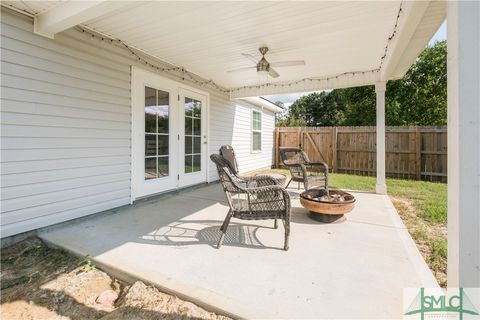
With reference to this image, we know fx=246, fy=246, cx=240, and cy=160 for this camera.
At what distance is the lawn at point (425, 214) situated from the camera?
8.14 feet

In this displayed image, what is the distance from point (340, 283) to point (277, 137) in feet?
29.2

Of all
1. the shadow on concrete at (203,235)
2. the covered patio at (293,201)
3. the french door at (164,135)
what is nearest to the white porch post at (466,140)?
the covered patio at (293,201)

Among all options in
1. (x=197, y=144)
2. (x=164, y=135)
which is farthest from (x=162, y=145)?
(x=197, y=144)

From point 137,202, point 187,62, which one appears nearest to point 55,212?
point 137,202

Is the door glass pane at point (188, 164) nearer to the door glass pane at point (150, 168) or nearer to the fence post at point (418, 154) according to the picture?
the door glass pane at point (150, 168)

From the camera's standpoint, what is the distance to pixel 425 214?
391 cm

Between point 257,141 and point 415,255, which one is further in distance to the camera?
point 257,141

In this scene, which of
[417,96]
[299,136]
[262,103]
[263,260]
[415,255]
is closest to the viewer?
[263,260]

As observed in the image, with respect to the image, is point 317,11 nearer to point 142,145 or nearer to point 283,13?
point 283,13

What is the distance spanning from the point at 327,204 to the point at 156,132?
3142mm

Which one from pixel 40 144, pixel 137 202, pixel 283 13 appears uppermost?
pixel 283 13

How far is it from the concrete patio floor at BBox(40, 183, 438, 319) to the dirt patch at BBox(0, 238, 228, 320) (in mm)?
93

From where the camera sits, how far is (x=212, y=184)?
609cm

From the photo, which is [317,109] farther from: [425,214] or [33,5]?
[33,5]
